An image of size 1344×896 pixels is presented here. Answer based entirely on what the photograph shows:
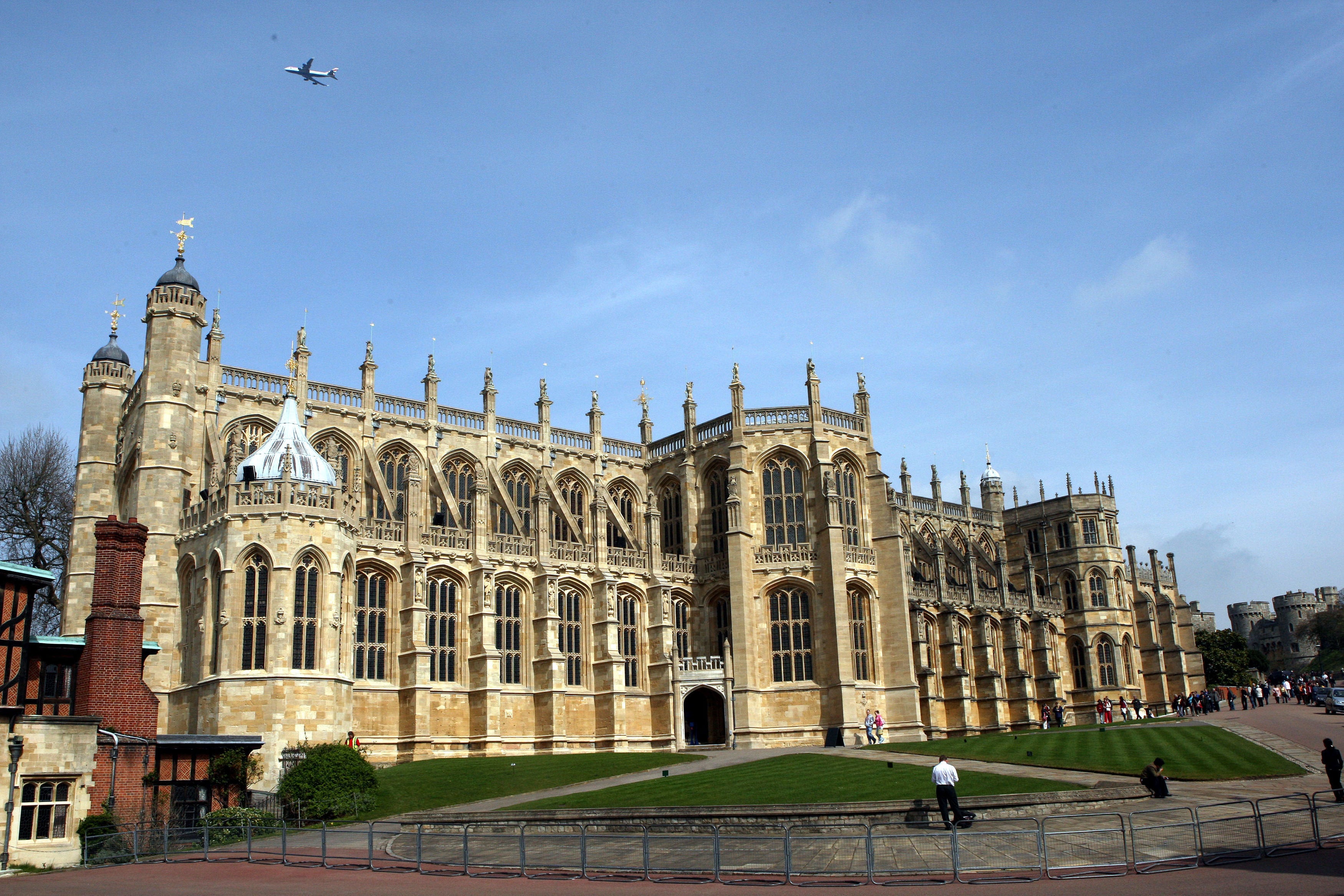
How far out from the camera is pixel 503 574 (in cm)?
5000

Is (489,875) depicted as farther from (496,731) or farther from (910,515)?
(910,515)

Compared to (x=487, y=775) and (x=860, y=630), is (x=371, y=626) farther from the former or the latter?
(x=860, y=630)

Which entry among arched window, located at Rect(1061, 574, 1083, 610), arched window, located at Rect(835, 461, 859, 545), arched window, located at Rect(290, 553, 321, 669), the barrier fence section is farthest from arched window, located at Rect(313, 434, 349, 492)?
arched window, located at Rect(1061, 574, 1083, 610)

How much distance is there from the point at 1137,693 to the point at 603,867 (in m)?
64.5

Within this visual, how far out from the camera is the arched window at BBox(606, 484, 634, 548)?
5788 cm

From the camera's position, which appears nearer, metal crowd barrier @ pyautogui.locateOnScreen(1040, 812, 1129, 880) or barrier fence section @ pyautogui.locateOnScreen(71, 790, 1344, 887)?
metal crowd barrier @ pyautogui.locateOnScreen(1040, 812, 1129, 880)

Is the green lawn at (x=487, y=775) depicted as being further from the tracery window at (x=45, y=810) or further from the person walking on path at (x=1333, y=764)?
the person walking on path at (x=1333, y=764)

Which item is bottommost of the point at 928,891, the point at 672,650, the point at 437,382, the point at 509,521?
the point at 928,891

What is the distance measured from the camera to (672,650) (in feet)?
173

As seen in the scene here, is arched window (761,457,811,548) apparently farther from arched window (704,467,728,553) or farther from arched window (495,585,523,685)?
arched window (495,585,523,685)

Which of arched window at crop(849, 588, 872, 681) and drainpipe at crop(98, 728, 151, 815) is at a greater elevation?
arched window at crop(849, 588, 872, 681)

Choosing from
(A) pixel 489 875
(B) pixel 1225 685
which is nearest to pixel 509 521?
(A) pixel 489 875

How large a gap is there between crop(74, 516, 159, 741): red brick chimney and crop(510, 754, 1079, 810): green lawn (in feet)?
33.8

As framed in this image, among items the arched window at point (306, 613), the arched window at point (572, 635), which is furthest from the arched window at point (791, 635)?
the arched window at point (306, 613)
